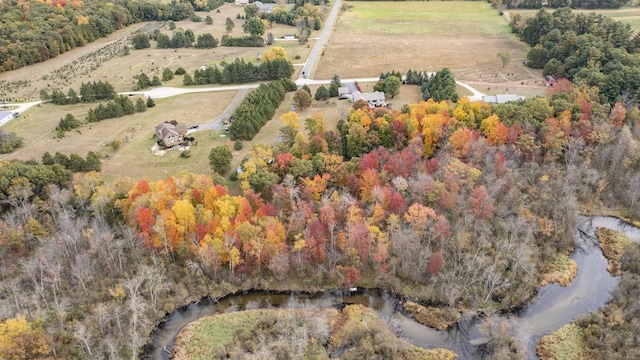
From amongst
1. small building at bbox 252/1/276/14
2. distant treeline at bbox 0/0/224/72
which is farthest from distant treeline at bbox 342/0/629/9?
distant treeline at bbox 0/0/224/72

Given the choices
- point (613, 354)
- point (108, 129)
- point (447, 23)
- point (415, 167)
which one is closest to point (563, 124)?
point (415, 167)

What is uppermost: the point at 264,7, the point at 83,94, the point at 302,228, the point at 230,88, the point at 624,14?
the point at 264,7

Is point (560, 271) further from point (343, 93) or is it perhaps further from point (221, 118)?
point (221, 118)

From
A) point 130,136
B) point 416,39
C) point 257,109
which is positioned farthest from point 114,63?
point 416,39

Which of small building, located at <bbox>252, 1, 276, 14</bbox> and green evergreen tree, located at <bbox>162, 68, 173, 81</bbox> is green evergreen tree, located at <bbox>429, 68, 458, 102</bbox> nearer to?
green evergreen tree, located at <bbox>162, 68, 173, 81</bbox>

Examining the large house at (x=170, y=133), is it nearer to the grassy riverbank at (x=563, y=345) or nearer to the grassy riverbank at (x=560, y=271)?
the grassy riverbank at (x=560, y=271)
